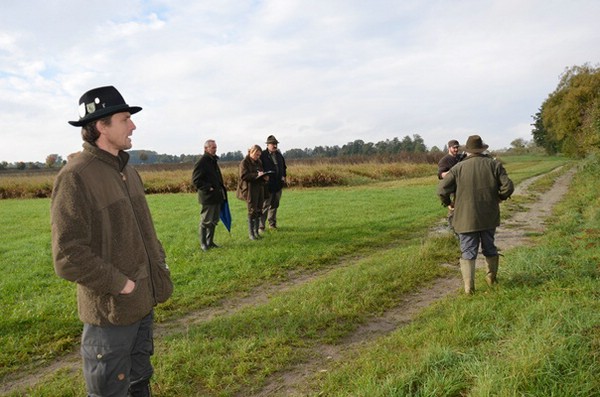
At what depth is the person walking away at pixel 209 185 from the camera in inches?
356

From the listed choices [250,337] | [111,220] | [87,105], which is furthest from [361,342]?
[87,105]

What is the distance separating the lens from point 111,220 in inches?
106

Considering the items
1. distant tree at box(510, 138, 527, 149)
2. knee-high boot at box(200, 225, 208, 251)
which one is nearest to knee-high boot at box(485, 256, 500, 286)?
knee-high boot at box(200, 225, 208, 251)

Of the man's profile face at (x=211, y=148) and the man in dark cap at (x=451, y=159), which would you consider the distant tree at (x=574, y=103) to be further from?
the man's profile face at (x=211, y=148)

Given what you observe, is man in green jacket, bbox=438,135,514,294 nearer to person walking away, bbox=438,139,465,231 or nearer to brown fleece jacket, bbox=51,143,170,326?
person walking away, bbox=438,139,465,231

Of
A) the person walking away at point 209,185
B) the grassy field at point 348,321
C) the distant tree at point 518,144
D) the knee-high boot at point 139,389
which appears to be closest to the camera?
the knee-high boot at point 139,389

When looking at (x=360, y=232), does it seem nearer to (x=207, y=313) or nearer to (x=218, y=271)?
(x=218, y=271)

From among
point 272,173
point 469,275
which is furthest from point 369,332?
point 272,173

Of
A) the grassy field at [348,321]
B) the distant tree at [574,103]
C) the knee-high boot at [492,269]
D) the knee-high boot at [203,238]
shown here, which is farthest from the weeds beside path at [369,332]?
the distant tree at [574,103]

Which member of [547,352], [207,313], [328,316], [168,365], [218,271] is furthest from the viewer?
[218,271]

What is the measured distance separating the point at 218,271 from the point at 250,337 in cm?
315

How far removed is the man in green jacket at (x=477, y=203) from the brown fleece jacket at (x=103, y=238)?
443 centimetres

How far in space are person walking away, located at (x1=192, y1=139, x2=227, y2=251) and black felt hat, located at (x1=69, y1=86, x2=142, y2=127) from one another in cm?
615

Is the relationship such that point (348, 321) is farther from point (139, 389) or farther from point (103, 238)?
point (103, 238)
